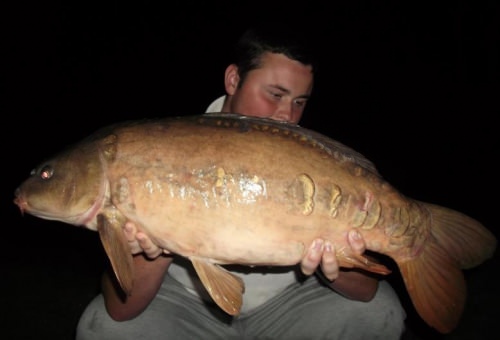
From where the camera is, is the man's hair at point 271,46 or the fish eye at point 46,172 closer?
the fish eye at point 46,172

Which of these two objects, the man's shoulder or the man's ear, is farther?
the man's shoulder

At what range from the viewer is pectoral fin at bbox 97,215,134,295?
4.82 feet

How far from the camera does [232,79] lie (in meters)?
→ 2.44

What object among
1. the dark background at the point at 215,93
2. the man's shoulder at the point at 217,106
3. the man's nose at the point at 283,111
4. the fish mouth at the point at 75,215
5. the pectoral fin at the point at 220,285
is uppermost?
the man's nose at the point at 283,111

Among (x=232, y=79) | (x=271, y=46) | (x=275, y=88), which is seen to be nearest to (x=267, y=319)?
(x=275, y=88)

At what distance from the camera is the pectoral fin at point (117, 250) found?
57.9 inches

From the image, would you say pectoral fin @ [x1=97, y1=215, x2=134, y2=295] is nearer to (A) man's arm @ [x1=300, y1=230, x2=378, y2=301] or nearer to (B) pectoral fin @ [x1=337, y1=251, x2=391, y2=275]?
(A) man's arm @ [x1=300, y1=230, x2=378, y2=301]

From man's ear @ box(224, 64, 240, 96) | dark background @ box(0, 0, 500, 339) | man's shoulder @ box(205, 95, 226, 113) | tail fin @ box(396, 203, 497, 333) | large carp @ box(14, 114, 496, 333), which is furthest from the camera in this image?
dark background @ box(0, 0, 500, 339)

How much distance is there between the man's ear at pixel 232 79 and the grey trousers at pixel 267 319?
115cm

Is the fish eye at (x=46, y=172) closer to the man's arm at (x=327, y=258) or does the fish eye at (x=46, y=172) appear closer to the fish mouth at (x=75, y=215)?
the fish mouth at (x=75, y=215)

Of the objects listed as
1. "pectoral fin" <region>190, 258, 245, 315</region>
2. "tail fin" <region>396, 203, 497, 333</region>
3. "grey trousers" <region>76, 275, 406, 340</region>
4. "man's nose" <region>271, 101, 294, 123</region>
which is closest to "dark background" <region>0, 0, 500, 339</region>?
"man's nose" <region>271, 101, 294, 123</region>

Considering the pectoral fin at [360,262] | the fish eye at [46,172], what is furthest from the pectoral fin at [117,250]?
the pectoral fin at [360,262]

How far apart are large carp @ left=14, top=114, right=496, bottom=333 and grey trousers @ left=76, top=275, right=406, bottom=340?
0.50 meters

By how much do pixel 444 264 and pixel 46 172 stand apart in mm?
1644
